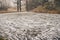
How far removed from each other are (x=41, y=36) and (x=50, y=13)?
3.92 feet

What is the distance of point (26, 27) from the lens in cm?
210

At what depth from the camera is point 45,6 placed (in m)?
2.88

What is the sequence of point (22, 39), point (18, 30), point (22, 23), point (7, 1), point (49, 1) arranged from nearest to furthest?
point (22, 39)
point (18, 30)
point (22, 23)
point (7, 1)
point (49, 1)

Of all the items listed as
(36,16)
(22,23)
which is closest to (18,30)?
(22,23)

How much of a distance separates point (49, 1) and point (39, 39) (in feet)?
4.27

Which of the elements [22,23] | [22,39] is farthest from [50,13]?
[22,39]

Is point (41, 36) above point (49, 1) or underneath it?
underneath

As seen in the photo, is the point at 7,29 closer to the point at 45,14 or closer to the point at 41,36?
the point at 41,36

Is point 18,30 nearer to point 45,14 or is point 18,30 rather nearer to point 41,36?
point 41,36

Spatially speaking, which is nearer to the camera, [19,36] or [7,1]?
[19,36]

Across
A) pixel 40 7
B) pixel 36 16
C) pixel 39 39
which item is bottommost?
pixel 39 39

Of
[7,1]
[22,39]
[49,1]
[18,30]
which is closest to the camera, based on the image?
[22,39]

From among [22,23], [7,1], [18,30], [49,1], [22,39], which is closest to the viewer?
[22,39]

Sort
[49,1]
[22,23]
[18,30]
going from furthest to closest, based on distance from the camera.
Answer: [49,1]
[22,23]
[18,30]
